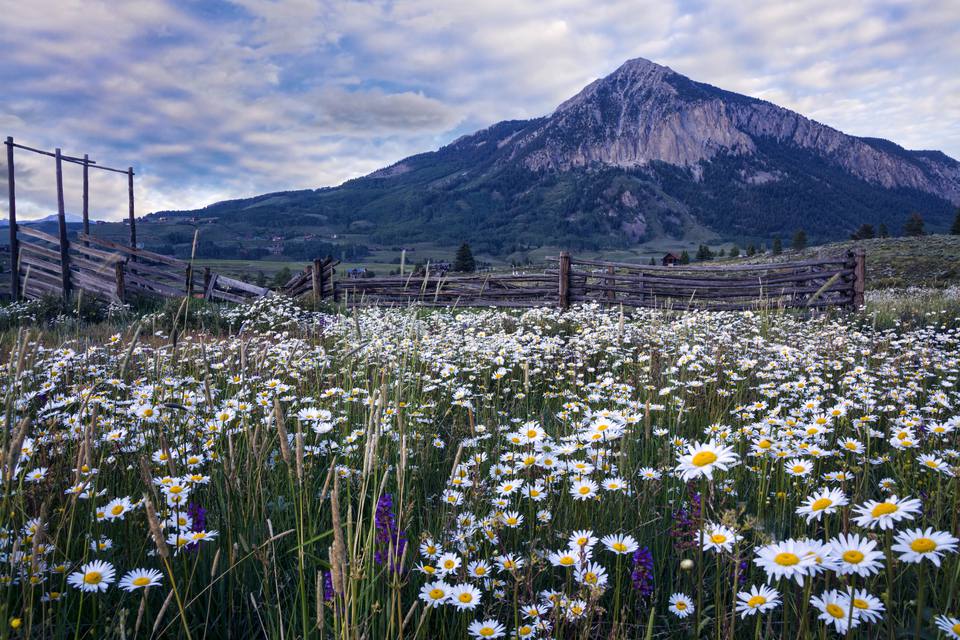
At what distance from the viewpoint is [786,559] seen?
100 cm

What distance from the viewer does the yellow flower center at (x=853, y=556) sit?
94 cm

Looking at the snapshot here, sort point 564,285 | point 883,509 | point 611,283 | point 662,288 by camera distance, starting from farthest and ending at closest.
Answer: point 611,283 → point 662,288 → point 564,285 → point 883,509

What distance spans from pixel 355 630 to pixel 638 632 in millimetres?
994

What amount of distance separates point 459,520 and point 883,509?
117 centimetres

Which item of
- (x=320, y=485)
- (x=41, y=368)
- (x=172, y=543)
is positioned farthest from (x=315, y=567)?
(x=41, y=368)

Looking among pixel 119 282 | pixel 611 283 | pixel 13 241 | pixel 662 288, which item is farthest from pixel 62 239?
pixel 662 288

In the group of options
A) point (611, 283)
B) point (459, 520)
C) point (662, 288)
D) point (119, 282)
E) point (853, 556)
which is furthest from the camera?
point (611, 283)

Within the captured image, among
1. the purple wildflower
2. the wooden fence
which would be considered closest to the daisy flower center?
the purple wildflower

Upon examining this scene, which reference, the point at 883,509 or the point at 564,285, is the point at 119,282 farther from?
the point at 883,509

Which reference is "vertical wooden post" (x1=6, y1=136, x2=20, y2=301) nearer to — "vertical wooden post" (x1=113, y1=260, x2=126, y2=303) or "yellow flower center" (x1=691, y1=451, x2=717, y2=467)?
"vertical wooden post" (x1=113, y1=260, x2=126, y2=303)

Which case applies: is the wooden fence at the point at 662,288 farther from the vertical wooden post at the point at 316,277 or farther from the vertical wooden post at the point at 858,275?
the vertical wooden post at the point at 316,277

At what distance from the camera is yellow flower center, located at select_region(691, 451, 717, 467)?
1212 mm

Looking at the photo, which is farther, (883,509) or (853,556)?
(883,509)

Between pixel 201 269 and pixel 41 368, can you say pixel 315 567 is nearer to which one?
pixel 41 368
